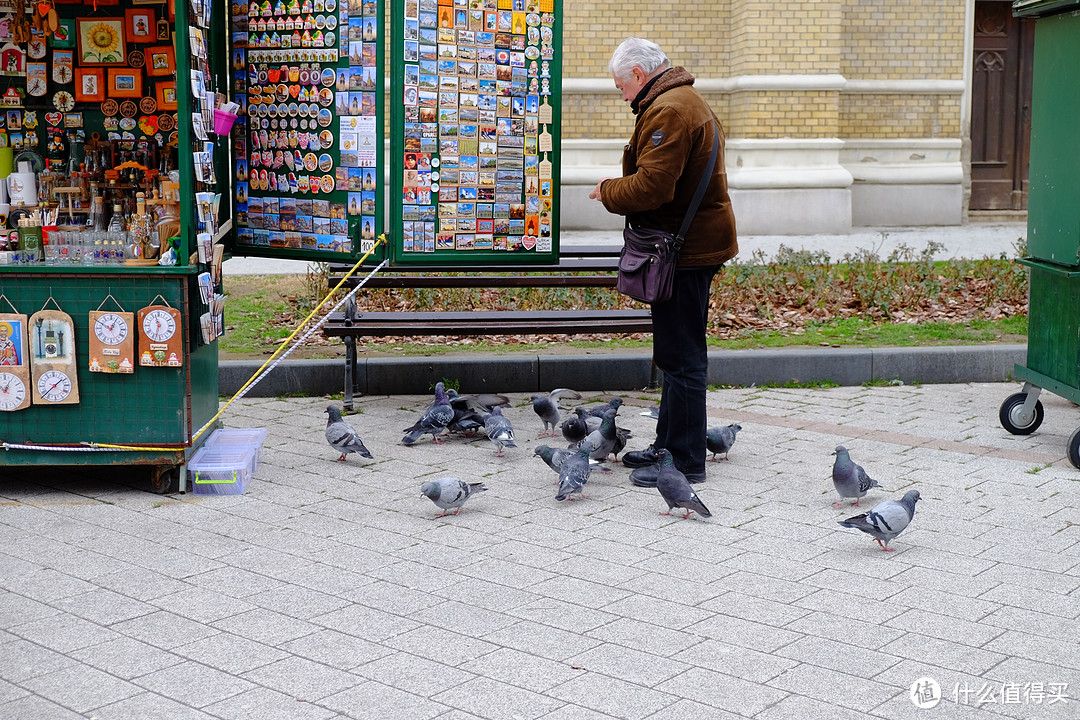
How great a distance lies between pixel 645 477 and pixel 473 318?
7.63ft

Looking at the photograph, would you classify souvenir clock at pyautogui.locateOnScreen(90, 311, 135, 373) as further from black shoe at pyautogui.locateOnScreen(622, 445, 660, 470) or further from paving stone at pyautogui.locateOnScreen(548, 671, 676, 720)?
paving stone at pyautogui.locateOnScreen(548, 671, 676, 720)

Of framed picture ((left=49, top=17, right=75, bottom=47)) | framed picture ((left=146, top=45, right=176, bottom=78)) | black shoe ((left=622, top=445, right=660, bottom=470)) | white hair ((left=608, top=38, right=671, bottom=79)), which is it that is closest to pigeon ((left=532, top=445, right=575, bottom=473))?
black shoe ((left=622, top=445, right=660, bottom=470))

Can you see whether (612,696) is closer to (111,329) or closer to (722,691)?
(722,691)

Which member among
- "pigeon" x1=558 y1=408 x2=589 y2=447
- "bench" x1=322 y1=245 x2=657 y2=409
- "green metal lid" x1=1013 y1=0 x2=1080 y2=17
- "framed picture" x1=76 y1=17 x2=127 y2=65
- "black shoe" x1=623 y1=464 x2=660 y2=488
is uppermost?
"green metal lid" x1=1013 y1=0 x2=1080 y2=17

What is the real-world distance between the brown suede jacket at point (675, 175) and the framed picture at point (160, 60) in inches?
94.4

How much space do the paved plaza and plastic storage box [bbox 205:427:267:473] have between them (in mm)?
119

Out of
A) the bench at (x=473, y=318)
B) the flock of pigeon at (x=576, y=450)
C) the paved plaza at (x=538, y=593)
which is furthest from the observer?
the bench at (x=473, y=318)

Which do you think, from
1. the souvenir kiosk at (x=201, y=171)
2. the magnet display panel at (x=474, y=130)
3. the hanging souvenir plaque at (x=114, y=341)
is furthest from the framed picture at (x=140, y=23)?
the hanging souvenir plaque at (x=114, y=341)

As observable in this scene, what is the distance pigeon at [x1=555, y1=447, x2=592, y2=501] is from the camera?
219 inches

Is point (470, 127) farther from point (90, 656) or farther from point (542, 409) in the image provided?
point (90, 656)

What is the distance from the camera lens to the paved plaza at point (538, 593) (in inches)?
143

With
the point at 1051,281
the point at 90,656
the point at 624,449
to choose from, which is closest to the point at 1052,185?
the point at 1051,281

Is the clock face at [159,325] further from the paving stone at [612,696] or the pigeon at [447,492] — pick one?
the paving stone at [612,696]

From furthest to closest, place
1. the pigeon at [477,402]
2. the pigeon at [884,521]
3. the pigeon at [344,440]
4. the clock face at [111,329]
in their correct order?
1. the pigeon at [477,402]
2. the pigeon at [344,440]
3. the clock face at [111,329]
4. the pigeon at [884,521]
